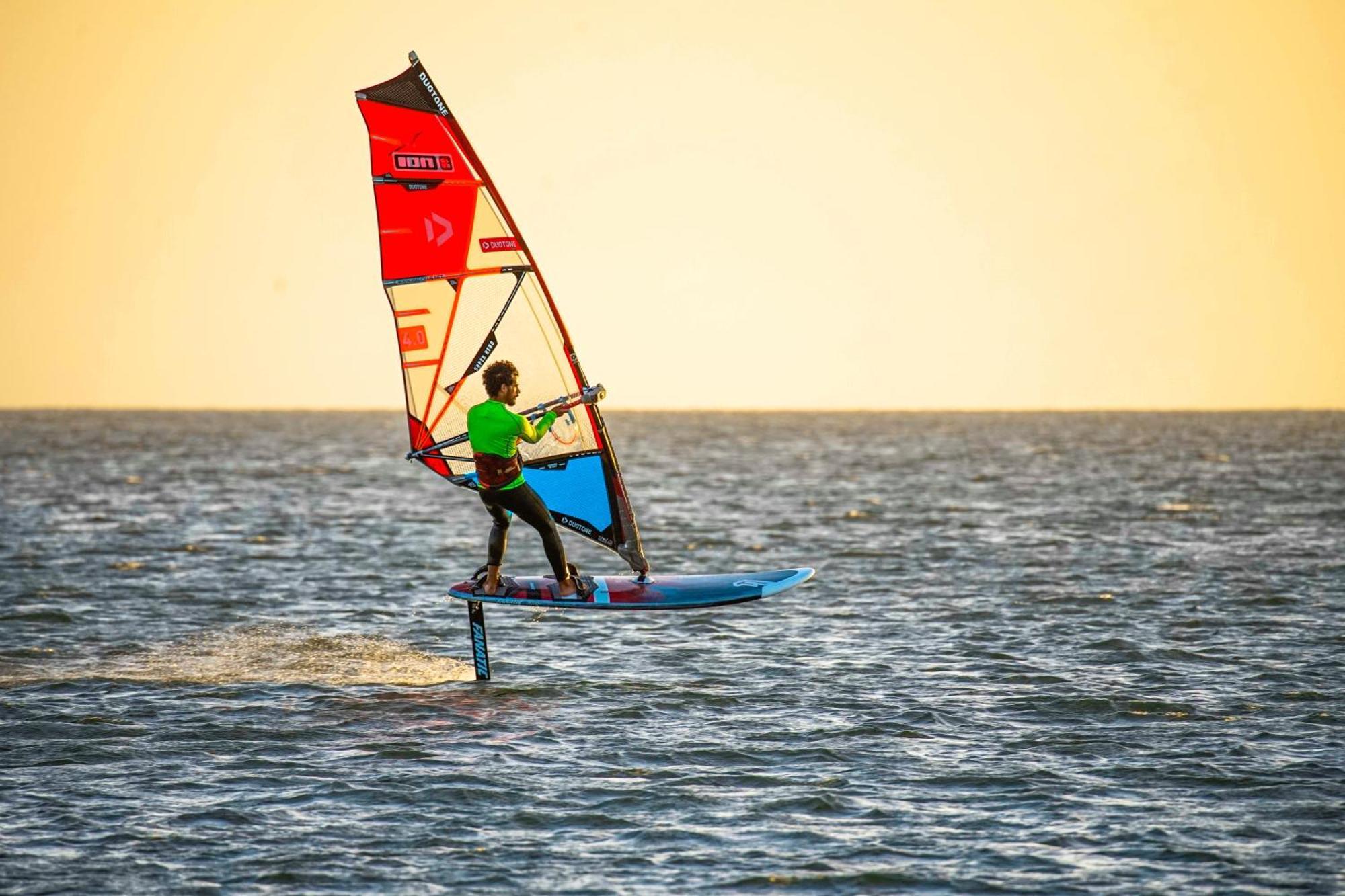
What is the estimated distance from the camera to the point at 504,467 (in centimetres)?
1490

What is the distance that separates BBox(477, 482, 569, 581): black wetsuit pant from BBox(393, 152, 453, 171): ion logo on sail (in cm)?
330

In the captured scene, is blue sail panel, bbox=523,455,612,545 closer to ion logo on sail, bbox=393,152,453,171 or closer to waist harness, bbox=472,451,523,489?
waist harness, bbox=472,451,523,489

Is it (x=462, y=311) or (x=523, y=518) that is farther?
(x=462, y=311)

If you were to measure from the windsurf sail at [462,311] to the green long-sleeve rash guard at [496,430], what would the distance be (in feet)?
2.54

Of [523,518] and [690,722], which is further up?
[523,518]

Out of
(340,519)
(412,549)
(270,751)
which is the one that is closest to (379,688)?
(270,751)

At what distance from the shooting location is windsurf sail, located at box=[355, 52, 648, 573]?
1548cm

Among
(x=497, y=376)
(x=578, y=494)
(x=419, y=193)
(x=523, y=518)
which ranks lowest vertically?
(x=523, y=518)

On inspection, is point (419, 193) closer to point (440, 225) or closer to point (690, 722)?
point (440, 225)

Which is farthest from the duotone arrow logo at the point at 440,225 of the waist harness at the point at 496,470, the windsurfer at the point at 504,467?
the waist harness at the point at 496,470

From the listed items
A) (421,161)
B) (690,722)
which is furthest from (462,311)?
(690,722)

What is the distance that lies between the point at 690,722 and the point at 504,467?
3.06m

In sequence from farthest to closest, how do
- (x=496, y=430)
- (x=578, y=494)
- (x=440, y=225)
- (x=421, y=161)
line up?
(x=578, y=494)
(x=440, y=225)
(x=421, y=161)
(x=496, y=430)

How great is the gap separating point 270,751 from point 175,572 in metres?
14.9
